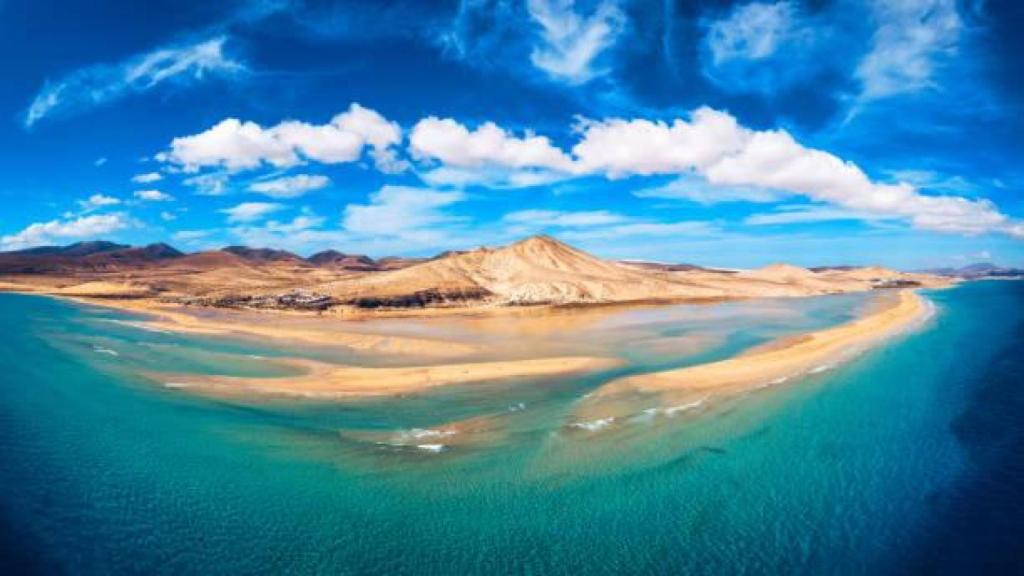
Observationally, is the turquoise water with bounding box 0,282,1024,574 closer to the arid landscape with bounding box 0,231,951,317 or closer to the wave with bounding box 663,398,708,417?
the wave with bounding box 663,398,708,417

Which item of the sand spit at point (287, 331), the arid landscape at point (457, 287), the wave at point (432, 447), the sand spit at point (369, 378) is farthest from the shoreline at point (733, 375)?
the arid landscape at point (457, 287)

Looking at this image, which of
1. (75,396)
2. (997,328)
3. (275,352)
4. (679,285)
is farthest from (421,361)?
(679,285)

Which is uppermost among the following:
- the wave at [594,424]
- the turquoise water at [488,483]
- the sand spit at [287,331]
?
the sand spit at [287,331]

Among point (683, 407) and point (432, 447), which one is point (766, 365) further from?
point (432, 447)

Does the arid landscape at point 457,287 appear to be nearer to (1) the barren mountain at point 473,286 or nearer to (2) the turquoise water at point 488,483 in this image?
(1) the barren mountain at point 473,286

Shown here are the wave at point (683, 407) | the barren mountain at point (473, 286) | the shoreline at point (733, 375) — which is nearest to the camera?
the wave at point (683, 407)

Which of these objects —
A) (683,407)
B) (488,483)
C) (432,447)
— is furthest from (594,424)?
(488,483)
